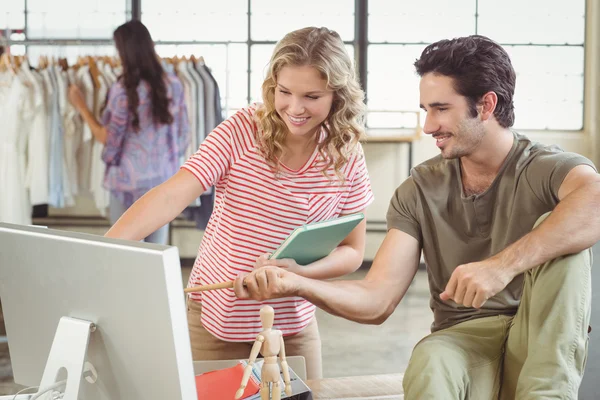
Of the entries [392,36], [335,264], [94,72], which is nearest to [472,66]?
[335,264]

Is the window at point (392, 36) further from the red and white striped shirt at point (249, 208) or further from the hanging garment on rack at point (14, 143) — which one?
the red and white striped shirt at point (249, 208)

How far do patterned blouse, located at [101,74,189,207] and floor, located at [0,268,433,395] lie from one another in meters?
0.97

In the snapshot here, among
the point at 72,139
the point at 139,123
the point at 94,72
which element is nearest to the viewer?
the point at 139,123

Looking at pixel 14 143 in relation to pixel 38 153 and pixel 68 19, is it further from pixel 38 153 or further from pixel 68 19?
pixel 68 19

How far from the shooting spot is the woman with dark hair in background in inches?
148

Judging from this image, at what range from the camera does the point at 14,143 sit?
4.54m

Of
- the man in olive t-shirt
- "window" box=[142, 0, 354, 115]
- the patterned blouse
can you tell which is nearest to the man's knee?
the man in olive t-shirt

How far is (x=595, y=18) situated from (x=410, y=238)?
15.3 feet

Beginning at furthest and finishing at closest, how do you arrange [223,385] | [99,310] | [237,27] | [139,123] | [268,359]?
[237,27]
[139,123]
[223,385]
[268,359]
[99,310]

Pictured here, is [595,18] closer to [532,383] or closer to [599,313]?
[599,313]

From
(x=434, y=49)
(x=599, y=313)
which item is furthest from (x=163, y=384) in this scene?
(x=599, y=313)

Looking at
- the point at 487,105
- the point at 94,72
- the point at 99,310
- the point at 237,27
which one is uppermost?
the point at 237,27

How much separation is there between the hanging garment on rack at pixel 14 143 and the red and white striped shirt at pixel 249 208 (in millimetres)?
2944

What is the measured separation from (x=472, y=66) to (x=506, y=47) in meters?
4.51
